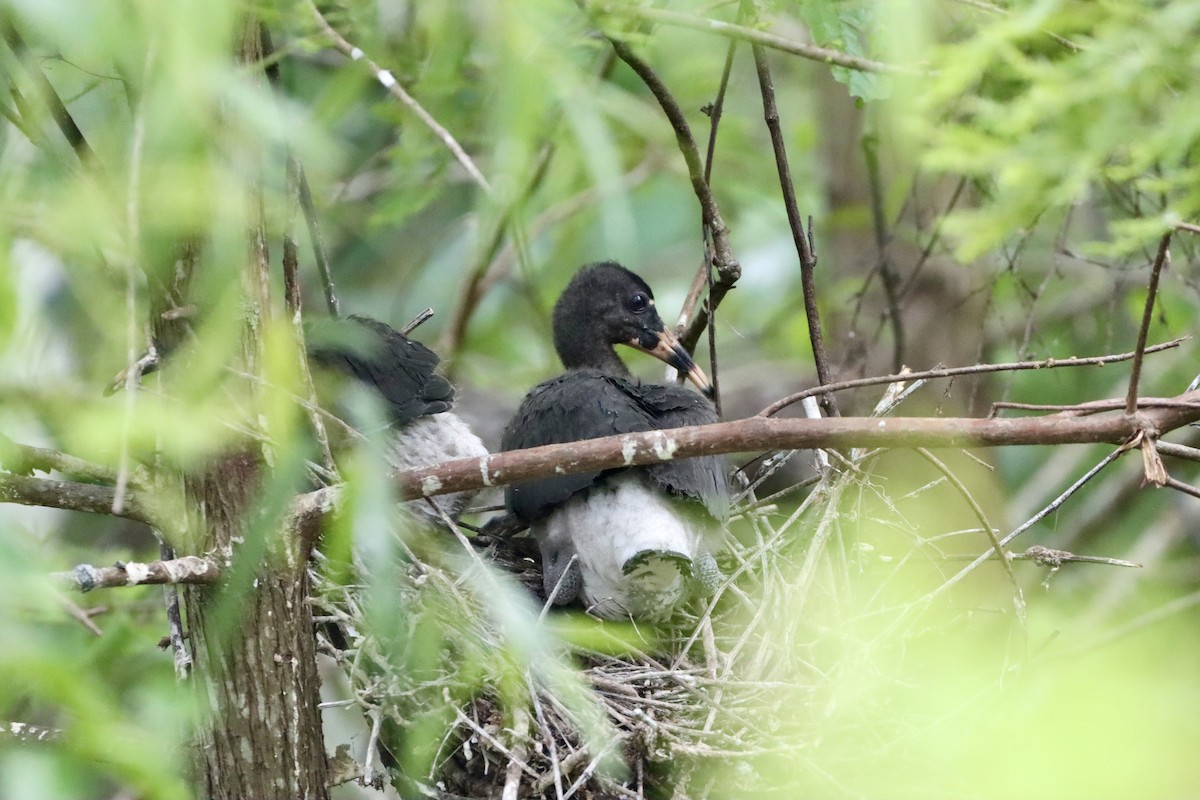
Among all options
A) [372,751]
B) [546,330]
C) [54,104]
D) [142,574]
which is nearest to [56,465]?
[142,574]

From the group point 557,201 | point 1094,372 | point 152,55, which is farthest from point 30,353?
point 1094,372

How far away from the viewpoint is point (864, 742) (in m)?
2.59

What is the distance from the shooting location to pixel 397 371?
11.6 feet

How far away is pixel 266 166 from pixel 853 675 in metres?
1.71

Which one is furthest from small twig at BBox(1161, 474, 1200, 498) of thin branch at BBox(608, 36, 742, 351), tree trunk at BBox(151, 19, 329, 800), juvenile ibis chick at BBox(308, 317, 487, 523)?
juvenile ibis chick at BBox(308, 317, 487, 523)

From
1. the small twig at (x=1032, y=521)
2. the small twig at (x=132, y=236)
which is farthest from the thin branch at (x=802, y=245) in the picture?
the small twig at (x=132, y=236)

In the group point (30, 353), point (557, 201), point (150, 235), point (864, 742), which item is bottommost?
point (864, 742)

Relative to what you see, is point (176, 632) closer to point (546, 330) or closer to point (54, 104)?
point (54, 104)

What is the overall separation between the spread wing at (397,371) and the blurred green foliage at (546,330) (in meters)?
0.44

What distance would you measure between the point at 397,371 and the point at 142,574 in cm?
162

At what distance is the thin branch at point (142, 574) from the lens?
179cm

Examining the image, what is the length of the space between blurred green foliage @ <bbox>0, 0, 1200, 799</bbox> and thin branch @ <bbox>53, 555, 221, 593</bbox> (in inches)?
5.1

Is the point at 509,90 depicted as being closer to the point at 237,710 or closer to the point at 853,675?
the point at 237,710

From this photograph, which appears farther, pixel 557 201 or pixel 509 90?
pixel 557 201
